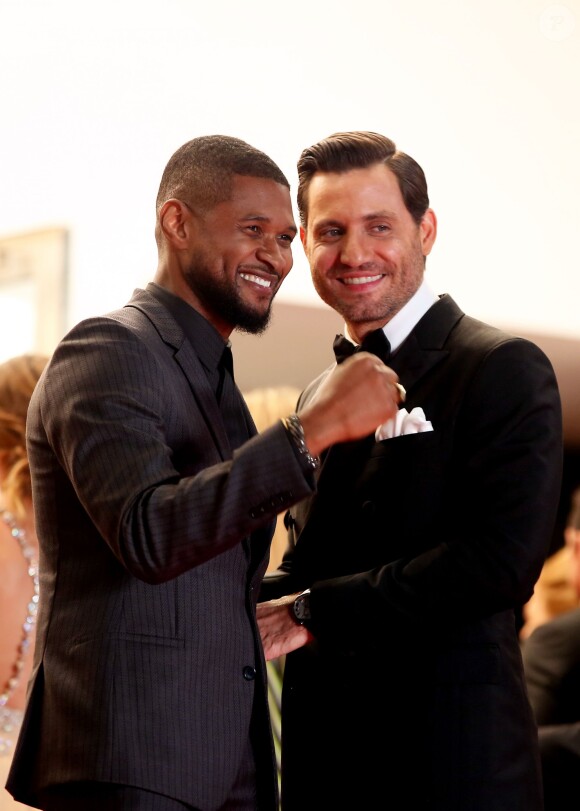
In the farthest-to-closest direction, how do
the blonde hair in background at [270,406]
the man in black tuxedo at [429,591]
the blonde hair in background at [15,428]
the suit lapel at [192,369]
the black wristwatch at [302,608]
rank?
the blonde hair in background at [270,406] < the blonde hair in background at [15,428] < the black wristwatch at [302,608] < the man in black tuxedo at [429,591] < the suit lapel at [192,369]

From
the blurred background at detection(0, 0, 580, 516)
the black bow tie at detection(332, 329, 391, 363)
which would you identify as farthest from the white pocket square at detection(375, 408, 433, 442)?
the blurred background at detection(0, 0, 580, 516)

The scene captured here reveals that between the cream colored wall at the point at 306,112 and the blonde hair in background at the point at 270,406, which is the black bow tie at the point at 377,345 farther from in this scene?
the cream colored wall at the point at 306,112

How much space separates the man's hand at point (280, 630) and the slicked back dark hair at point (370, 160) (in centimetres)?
88

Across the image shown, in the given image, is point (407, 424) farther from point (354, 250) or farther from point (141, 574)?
point (141, 574)

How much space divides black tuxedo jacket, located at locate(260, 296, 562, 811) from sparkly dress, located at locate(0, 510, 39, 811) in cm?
131

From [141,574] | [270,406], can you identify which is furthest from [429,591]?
[270,406]

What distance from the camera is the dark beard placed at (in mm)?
2230

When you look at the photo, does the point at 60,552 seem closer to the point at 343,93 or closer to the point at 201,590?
the point at 201,590

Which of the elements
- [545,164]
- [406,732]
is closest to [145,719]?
[406,732]

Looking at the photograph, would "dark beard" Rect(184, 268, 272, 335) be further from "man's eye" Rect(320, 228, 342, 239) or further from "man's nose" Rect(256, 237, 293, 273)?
"man's eye" Rect(320, 228, 342, 239)

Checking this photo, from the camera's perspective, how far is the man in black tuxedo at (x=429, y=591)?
7.27ft

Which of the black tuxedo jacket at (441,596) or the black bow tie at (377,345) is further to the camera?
the black bow tie at (377,345)

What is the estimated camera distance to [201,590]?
195cm

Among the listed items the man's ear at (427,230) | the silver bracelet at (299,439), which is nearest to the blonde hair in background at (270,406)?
the man's ear at (427,230)
